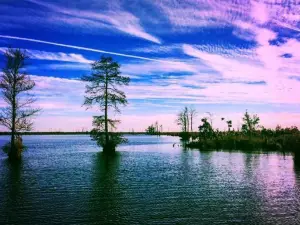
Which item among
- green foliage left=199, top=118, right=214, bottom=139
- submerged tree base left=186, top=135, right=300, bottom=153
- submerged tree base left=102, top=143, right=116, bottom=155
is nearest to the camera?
submerged tree base left=102, top=143, right=116, bottom=155

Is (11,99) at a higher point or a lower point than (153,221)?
higher

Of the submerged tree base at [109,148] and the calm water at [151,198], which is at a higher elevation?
the submerged tree base at [109,148]

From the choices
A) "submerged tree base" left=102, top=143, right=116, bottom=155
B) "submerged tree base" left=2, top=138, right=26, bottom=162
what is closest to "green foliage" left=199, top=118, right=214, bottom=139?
"submerged tree base" left=102, top=143, right=116, bottom=155

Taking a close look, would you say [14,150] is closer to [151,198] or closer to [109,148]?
[109,148]

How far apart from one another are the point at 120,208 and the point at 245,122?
221ft

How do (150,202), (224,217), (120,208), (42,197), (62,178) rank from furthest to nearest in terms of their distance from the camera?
(62,178)
(42,197)
(150,202)
(120,208)
(224,217)

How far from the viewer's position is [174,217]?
1348 centimetres

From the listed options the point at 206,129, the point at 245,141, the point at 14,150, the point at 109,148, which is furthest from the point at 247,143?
the point at 14,150

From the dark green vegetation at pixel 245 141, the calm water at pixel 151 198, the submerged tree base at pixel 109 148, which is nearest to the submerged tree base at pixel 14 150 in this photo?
the calm water at pixel 151 198

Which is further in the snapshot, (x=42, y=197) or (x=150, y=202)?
(x=42, y=197)

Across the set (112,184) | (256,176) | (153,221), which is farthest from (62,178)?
(256,176)

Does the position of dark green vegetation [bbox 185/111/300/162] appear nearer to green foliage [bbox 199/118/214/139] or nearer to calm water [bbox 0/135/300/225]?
green foliage [bbox 199/118/214/139]

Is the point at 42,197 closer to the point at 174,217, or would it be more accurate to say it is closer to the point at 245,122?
the point at 174,217

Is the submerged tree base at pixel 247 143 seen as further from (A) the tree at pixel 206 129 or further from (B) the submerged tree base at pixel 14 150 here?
(B) the submerged tree base at pixel 14 150
